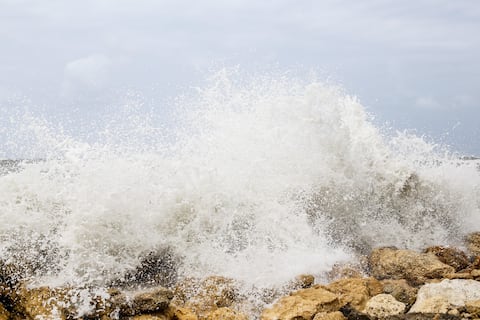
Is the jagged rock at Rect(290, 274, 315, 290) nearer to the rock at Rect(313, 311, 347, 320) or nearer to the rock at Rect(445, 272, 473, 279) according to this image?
the rock at Rect(313, 311, 347, 320)

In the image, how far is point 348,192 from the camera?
7.77 meters

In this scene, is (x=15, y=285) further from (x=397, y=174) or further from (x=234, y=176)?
(x=397, y=174)

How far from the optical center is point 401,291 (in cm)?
469

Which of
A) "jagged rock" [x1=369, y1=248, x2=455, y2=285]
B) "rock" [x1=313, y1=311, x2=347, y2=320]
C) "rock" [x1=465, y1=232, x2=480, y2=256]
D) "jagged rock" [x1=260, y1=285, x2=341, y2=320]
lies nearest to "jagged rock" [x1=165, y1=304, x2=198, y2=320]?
"jagged rock" [x1=260, y1=285, x2=341, y2=320]

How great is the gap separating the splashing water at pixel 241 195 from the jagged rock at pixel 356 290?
72 centimetres

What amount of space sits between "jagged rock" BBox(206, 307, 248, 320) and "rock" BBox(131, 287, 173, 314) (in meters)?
0.42

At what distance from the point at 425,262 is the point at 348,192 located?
2325 mm

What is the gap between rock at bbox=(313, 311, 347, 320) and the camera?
4.05 meters

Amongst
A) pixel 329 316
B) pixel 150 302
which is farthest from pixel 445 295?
pixel 150 302

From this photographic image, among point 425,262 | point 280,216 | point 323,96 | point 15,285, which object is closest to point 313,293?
point 425,262

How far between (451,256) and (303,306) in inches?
111

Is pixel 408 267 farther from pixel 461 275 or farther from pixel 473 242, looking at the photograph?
pixel 473 242

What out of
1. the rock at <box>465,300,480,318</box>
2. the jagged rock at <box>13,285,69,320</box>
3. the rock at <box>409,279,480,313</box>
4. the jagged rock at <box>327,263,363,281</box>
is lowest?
the jagged rock at <box>327,263,363,281</box>

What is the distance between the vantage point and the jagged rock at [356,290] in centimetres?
450
